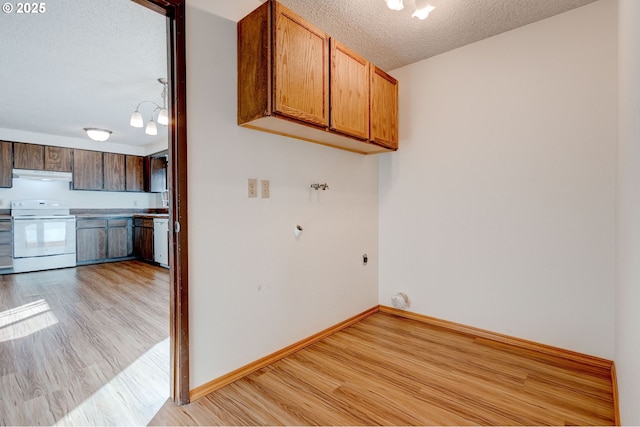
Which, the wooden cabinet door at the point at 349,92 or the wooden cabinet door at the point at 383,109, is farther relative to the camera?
the wooden cabinet door at the point at 383,109

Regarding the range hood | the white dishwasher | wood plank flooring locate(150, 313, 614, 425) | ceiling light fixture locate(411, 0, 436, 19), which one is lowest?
wood plank flooring locate(150, 313, 614, 425)

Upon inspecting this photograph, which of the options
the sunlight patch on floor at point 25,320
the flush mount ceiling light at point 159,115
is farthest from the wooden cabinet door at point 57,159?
the sunlight patch on floor at point 25,320

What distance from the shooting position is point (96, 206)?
19.2ft

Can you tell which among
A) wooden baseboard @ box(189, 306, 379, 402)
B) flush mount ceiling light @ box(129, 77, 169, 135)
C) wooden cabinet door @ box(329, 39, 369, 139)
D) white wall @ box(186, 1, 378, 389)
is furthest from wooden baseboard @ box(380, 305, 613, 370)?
flush mount ceiling light @ box(129, 77, 169, 135)

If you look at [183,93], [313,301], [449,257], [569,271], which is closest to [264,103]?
[183,93]

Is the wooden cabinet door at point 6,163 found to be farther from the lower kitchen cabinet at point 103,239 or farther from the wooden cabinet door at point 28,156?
the lower kitchen cabinet at point 103,239

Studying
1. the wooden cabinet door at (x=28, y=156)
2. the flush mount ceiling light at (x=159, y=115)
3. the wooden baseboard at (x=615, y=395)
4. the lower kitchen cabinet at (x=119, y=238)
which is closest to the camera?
the wooden baseboard at (x=615, y=395)

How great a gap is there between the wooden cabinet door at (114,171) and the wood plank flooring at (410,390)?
5.41 metres

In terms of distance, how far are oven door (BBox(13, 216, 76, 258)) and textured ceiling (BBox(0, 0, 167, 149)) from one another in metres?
1.50

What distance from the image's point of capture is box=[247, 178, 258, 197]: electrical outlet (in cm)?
191

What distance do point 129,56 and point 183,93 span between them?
156 centimetres

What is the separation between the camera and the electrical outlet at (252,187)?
1913 mm

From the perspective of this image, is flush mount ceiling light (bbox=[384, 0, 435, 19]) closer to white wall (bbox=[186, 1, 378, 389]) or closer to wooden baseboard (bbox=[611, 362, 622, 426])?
white wall (bbox=[186, 1, 378, 389])

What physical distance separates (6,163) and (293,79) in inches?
217
